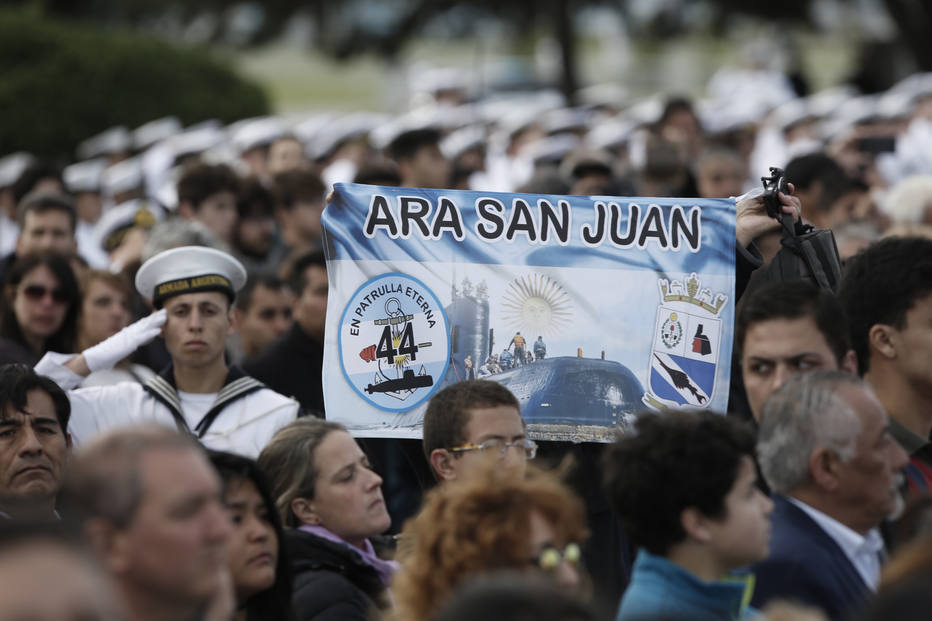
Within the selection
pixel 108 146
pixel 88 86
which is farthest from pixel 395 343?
pixel 88 86

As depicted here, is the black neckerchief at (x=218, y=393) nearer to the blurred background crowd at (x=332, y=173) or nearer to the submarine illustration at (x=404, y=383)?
the blurred background crowd at (x=332, y=173)

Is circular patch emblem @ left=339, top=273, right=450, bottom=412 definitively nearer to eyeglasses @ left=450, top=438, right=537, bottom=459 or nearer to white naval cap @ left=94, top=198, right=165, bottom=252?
eyeglasses @ left=450, top=438, right=537, bottom=459

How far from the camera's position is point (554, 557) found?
358 centimetres

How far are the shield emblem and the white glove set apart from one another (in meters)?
2.27

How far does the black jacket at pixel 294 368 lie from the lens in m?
7.33

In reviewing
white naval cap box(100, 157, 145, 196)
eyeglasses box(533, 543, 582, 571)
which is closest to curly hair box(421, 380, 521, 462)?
eyeglasses box(533, 543, 582, 571)

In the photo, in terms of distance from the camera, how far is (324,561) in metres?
4.78

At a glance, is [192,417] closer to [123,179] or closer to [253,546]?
[253,546]

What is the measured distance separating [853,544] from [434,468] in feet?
5.24

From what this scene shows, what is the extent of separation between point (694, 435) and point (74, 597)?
1905mm

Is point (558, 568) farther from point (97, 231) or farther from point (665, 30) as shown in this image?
point (665, 30)

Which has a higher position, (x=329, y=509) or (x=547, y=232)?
(x=547, y=232)

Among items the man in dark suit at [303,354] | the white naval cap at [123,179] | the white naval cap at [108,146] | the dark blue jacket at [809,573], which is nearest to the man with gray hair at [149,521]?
the dark blue jacket at [809,573]

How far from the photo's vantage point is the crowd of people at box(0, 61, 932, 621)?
10.7ft
